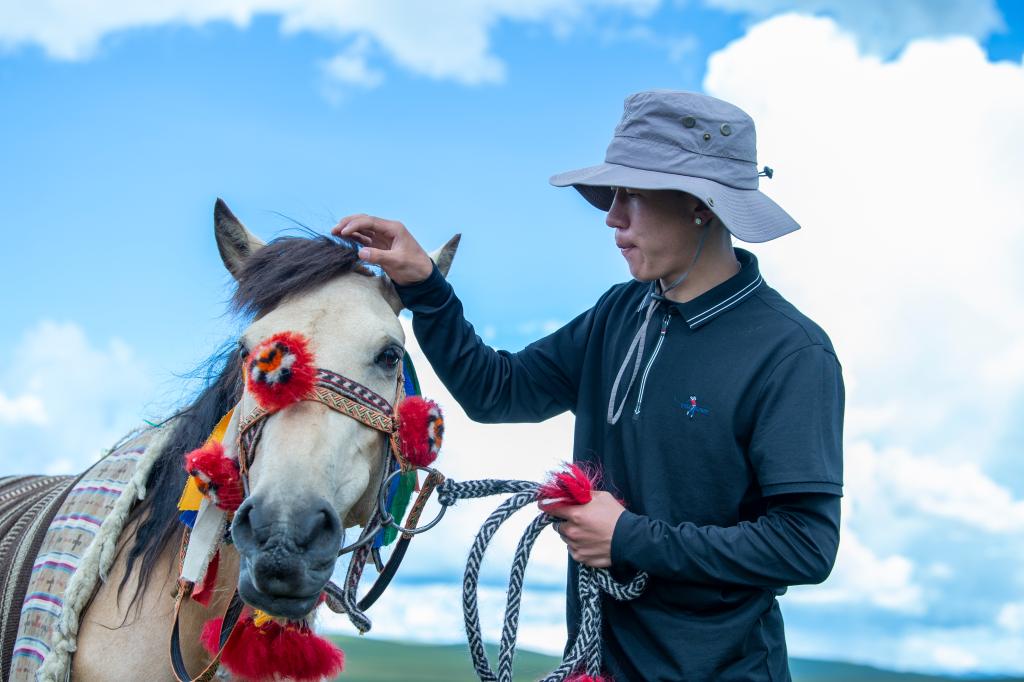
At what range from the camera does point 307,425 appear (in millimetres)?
2191

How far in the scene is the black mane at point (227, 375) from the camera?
2.52 m

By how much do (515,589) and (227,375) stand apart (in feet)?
3.42

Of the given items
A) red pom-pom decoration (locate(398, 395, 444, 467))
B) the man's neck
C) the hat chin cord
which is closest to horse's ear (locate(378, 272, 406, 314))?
red pom-pom decoration (locate(398, 395, 444, 467))

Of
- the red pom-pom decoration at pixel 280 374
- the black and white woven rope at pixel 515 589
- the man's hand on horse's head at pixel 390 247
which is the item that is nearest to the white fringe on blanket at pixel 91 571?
the red pom-pom decoration at pixel 280 374

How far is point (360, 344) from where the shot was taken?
92.9 inches

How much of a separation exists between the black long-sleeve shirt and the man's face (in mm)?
126

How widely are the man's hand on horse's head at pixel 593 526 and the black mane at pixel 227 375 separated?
36.7 inches

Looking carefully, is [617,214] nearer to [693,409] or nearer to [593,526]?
[693,409]

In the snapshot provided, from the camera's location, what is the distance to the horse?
2062 millimetres

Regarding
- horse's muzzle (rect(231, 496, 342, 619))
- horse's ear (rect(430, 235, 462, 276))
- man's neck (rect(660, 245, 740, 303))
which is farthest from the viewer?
horse's ear (rect(430, 235, 462, 276))

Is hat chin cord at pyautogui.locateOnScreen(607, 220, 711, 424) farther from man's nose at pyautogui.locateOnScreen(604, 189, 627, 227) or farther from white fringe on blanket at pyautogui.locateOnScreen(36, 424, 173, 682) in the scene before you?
white fringe on blanket at pyautogui.locateOnScreen(36, 424, 173, 682)

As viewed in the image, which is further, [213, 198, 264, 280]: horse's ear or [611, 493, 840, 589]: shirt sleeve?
[213, 198, 264, 280]: horse's ear

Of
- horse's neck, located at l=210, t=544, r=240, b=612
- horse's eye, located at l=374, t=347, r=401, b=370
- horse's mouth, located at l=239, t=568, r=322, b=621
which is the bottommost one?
horse's mouth, located at l=239, t=568, r=322, b=621

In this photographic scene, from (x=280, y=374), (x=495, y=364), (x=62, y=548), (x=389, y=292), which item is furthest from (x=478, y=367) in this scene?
(x=62, y=548)
